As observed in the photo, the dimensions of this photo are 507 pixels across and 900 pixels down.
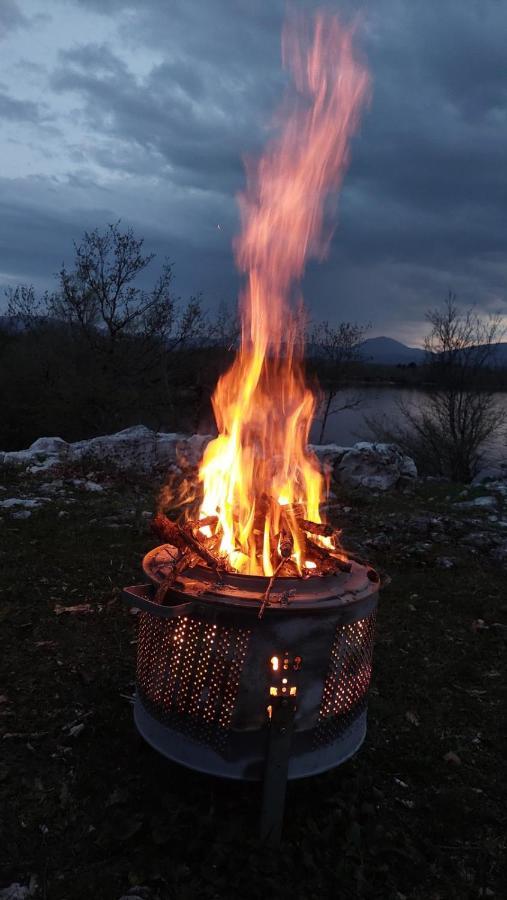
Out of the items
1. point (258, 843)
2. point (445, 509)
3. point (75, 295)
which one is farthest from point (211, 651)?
point (75, 295)

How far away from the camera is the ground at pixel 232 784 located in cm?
256

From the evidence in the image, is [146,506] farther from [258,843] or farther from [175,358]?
[175,358]

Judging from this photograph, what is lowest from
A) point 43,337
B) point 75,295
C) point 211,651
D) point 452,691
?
point 452,691

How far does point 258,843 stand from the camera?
2.66m

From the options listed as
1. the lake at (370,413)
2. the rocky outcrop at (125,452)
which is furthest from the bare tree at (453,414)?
the rocky outcrop at (125,452)

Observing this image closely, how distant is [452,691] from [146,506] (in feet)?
19.3

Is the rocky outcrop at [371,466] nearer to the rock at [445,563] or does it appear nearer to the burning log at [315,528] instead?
the rock at [445,563]

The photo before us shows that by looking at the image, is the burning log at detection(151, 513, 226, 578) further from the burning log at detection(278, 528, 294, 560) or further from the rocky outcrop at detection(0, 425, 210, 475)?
the rocky outcrop at detection(0, 425, 210, 475)

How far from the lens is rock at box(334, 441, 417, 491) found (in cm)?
1135

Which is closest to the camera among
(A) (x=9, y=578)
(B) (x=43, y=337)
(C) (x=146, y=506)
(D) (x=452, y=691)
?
(D) (x=452, y=691)

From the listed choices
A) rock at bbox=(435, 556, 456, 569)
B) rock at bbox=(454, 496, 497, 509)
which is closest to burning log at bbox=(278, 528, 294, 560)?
rock at bbox=(435, 556, 456, 569)

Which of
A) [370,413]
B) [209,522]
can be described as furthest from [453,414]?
[209,522]

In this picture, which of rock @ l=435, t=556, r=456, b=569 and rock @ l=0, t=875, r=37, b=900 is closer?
rock @ l=0, t=875, r=37, b=900

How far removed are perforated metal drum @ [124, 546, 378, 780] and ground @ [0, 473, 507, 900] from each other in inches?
13.7
